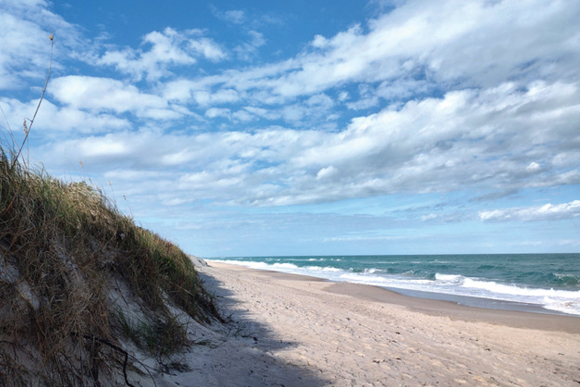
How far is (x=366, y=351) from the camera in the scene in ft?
20.5

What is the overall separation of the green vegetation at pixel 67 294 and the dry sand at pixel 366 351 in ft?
2.00

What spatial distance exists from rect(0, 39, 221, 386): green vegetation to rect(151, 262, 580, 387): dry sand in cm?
61

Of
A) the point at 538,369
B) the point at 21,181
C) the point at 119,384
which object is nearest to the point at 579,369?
the point at 538,369

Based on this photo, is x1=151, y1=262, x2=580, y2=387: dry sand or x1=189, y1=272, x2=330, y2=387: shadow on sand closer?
x1=189, y1=272, x2=330, y2=387: shadow on sand

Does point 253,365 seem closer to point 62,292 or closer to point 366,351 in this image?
point 366,351

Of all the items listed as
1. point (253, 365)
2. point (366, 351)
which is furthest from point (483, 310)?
point (253, 365)

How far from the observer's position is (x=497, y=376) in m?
5.80

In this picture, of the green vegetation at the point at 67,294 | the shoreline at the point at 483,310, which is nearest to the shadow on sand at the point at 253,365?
the green vegetation at the point at 67,294

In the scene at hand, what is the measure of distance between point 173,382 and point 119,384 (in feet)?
2.07

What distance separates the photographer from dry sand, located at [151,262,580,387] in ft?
15.5

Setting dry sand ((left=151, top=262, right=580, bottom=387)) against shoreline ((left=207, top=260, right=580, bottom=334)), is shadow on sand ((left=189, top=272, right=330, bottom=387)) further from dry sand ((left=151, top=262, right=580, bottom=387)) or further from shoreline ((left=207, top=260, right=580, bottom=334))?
shoreline ((left=207, top=260, right=580, bottom=334))

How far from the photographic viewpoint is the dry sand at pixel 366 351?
4711 mm

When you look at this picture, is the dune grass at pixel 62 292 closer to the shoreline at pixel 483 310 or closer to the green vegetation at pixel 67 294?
the green vegetation at pixel 67 294

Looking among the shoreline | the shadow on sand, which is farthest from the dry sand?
the shoreline
